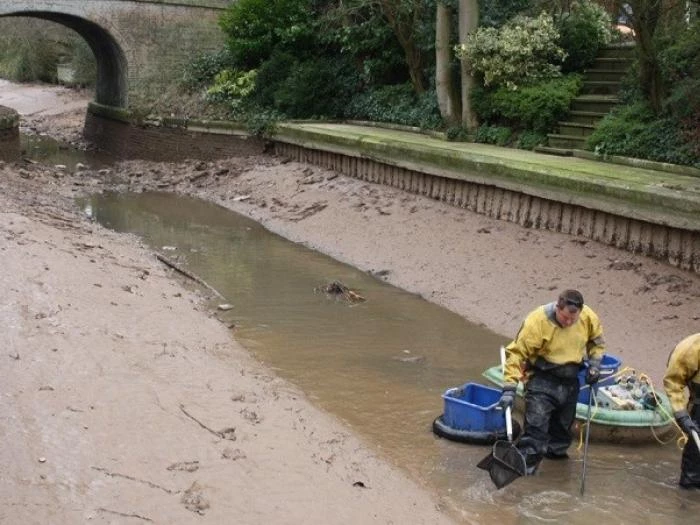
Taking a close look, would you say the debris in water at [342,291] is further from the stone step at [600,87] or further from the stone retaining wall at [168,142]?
the stone retaining wall at [168,142]

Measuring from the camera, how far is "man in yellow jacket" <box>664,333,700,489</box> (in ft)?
22.7

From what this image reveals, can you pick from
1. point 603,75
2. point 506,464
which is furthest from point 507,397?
point 603,75

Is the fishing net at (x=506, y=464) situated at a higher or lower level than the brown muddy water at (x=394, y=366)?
higher

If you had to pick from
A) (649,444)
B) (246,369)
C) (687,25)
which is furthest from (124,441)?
(687,25)

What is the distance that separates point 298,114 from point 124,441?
61.6 feet

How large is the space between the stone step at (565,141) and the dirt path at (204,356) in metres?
2.76

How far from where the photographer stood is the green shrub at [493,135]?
1877 cm

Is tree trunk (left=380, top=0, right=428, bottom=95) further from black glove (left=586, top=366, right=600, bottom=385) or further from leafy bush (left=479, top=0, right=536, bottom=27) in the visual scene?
black glove (left=586, top=366, right=600, bottom=385)

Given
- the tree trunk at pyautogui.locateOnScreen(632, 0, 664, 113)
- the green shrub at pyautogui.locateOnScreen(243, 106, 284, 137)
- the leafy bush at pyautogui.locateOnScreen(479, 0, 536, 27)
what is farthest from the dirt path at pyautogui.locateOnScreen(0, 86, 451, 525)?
the green shrub at pyautogui.locateOnScreen(243, 106, 284, 137)

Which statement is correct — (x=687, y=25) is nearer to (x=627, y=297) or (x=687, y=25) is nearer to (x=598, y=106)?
(x=598, y=106)

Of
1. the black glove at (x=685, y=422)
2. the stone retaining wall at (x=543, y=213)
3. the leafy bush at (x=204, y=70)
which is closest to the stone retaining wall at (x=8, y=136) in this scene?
the leafy bush at (x=204, y=70)

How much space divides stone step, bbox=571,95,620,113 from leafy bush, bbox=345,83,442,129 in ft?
12.0

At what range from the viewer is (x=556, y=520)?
6.91m

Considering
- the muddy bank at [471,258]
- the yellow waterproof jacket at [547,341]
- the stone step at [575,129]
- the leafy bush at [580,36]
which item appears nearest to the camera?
the yellow waterproof jacket at [547,341]
